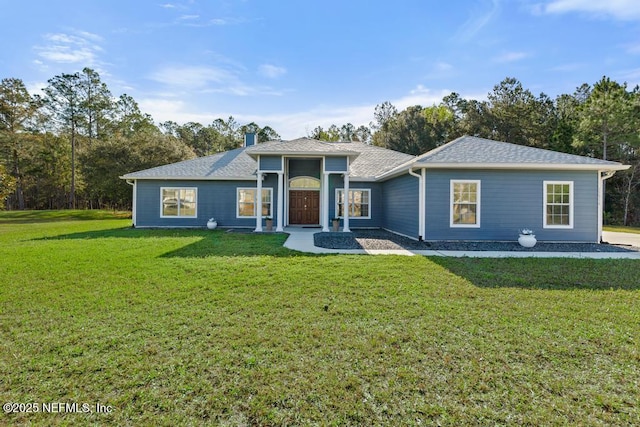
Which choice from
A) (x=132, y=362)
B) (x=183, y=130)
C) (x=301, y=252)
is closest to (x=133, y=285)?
(x=132, y=362)

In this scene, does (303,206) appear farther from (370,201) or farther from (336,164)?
(336,164)

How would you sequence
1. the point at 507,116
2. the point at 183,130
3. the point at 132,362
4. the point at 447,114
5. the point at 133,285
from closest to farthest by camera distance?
the point at 132,362 < the point at 133,285 < the point at 507,116 < the point at 447,114 < the point at 183,130

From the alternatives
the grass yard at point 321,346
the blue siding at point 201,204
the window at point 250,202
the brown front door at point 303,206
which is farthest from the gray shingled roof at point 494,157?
the blue siding at point 201,204

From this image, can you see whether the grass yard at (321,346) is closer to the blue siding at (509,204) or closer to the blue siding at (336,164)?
the blue siding at (509,204)

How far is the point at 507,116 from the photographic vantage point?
27.6m

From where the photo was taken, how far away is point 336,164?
42.9 feet

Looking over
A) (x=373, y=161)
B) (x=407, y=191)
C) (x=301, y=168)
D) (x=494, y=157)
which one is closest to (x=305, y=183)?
(x=301, y=168)

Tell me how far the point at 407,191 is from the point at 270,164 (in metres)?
5.32

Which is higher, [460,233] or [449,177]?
[449,177]

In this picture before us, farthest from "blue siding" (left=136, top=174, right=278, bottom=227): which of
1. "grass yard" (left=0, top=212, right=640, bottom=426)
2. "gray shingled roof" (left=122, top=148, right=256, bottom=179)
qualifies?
"grass yard" (left=0, top=212, right=640, bottom=426)

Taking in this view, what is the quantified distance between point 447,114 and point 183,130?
113 ft

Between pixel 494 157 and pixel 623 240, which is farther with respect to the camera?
pixel 623 240

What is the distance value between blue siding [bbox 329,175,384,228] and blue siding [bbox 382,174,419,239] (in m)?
0.30

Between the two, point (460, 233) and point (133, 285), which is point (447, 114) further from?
point (133, 285)
